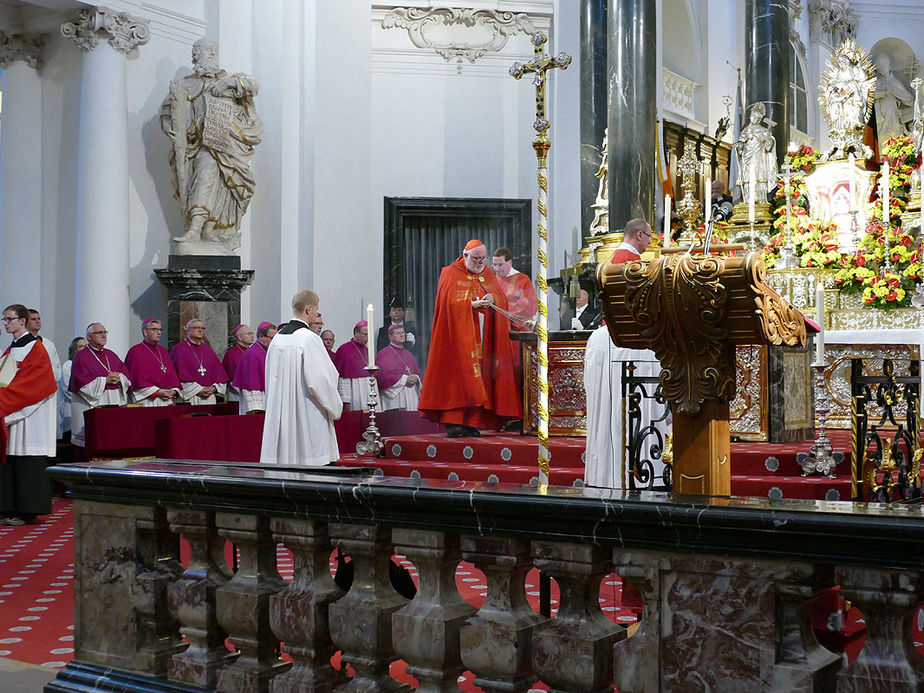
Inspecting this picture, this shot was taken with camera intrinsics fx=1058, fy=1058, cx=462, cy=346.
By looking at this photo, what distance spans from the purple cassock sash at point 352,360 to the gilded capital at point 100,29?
4679 mm

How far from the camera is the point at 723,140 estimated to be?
1750cm

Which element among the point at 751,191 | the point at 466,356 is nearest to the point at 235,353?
the point at 466,356

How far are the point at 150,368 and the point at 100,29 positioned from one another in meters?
4.46

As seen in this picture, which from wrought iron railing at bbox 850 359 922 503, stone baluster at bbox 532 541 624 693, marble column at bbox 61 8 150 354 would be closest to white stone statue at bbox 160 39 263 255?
marble column at bbox 61 8 150 354

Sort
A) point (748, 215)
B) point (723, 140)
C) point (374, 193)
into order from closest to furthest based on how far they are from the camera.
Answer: point (748, 215), point (374, 193), point (723, 140)

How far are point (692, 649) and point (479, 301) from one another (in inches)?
255

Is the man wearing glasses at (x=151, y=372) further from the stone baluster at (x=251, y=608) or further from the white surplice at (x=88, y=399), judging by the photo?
the stone baluster at (x=251, y=608)

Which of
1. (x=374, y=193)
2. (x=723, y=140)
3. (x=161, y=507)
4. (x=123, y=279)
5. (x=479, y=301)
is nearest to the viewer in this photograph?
(x=161, y=507)

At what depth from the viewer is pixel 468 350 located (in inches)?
330

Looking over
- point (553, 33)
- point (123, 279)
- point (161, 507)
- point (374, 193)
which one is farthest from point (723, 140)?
point (161, 507)

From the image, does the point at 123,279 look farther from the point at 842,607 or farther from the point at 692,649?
the point at 692,649

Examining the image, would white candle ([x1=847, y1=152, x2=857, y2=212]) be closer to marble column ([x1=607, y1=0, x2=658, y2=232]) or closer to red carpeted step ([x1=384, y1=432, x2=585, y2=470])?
marble column ([x1=607, y1=0, x2=658, y2=232])

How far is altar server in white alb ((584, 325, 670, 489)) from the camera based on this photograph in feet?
21.4

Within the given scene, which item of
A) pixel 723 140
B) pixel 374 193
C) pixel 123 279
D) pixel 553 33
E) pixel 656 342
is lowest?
pixel 656 342
